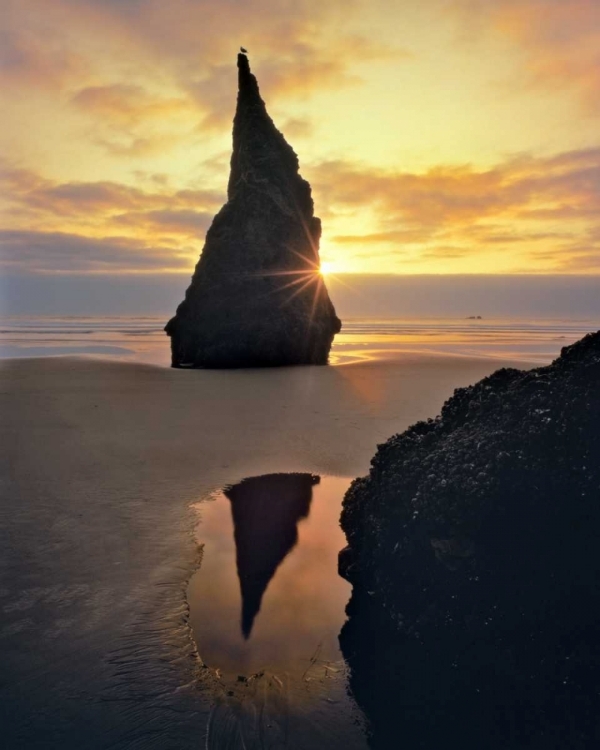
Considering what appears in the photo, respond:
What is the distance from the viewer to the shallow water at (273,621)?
238 cm

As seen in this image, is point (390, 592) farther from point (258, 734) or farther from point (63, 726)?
point (63, 726)

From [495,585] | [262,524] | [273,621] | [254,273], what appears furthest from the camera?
[254,273]

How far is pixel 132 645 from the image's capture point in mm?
2863

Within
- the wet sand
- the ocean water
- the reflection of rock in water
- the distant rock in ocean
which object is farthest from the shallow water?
the ocean water

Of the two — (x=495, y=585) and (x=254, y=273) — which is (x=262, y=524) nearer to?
(x=495, y=585)

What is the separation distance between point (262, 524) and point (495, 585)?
2.36 meters

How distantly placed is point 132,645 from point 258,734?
904 millimetres

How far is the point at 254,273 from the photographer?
15836 millimetres

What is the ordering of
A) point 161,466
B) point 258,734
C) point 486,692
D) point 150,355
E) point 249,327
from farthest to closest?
point 150,355 < point 249,327 < point 161,466 < point 486,692 < point 258,734

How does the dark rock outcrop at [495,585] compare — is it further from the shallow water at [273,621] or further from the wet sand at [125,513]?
the wet sand at [125,513]

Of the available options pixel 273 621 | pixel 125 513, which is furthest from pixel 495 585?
pixel 125 513

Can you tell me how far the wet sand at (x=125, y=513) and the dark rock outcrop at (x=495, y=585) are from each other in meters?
0.99

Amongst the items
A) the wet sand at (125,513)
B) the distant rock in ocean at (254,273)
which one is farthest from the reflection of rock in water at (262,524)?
the distant rock in ocean at (254,273)

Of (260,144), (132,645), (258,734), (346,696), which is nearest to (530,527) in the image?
(346,696)
